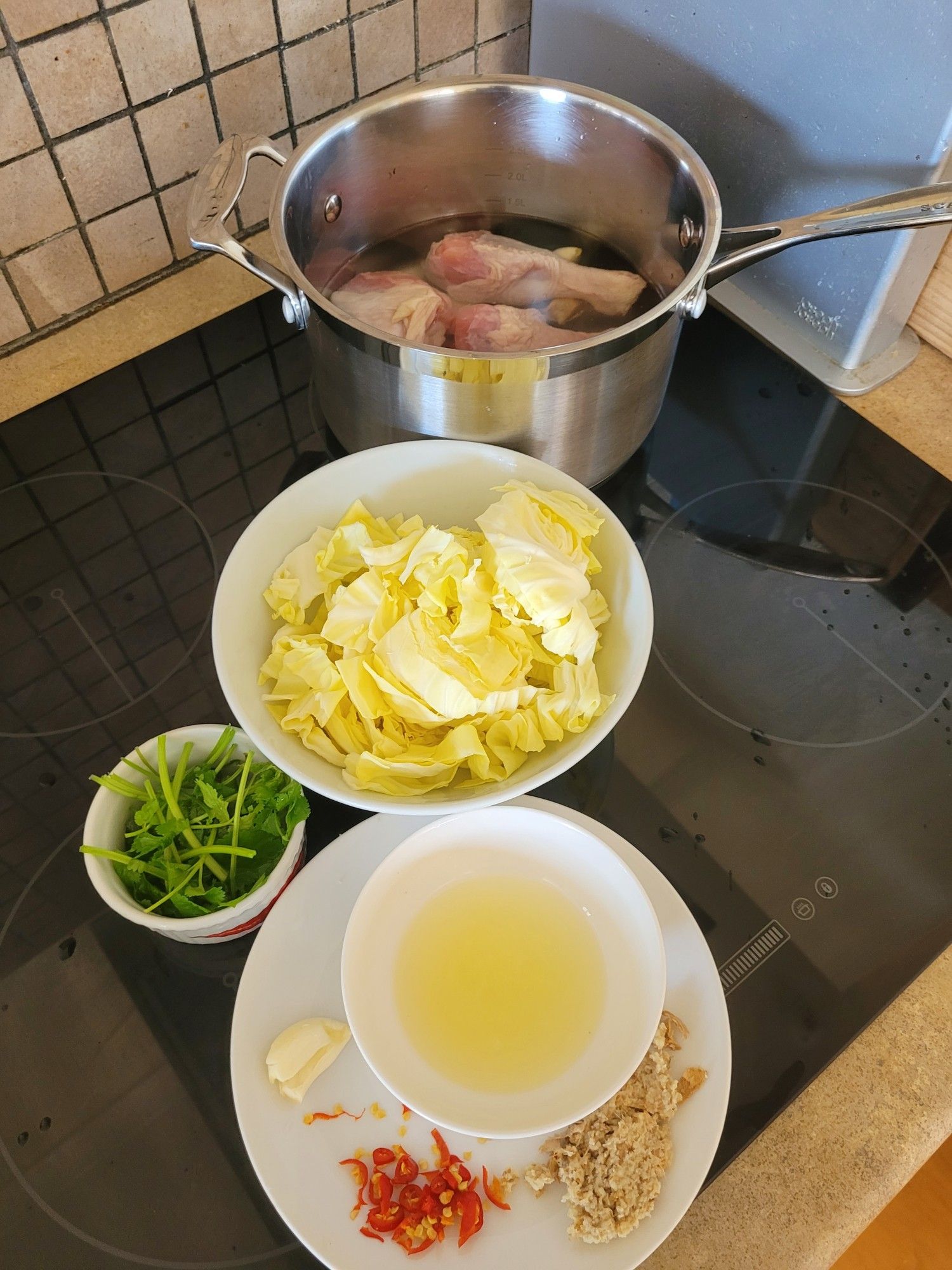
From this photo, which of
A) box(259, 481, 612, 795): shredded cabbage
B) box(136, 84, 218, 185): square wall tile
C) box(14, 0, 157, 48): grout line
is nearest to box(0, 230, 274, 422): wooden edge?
box(136, 84, 218, 185): square wall tile

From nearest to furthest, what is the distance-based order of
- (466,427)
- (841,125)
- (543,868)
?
(543,868) < (466,427) < (841,125)

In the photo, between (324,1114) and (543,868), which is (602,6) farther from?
(324,1114)

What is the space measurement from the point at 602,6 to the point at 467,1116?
3.64 ft

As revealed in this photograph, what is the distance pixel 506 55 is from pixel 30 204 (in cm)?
63

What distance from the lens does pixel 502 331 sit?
37.0 inches

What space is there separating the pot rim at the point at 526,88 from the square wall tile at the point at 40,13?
0.76ft

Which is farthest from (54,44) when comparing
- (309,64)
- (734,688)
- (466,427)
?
(734,688)

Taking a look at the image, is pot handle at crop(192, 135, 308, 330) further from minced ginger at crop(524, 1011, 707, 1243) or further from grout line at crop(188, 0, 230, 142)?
minced ginger at crop(524, 1011, 707, 1243)

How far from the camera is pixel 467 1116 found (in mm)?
609

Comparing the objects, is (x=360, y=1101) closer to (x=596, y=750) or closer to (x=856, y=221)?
(x=596, y=750)

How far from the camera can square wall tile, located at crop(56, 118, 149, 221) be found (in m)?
0.97

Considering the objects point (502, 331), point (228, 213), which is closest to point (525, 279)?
point (502, 331)

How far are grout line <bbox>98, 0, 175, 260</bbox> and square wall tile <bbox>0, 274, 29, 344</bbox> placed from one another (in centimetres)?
14

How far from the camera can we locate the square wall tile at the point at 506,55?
1221 mm
